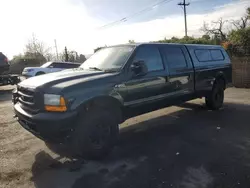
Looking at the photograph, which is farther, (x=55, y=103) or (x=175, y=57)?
(x=175, y=57)

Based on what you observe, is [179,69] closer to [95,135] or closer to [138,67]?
[138,67]

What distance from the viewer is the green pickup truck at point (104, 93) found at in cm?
422

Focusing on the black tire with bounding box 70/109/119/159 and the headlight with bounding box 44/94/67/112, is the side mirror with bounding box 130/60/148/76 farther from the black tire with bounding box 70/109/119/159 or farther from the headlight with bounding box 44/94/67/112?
the headlight with bounding box 44/94/67/112

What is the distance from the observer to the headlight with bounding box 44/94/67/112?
13.6 ft

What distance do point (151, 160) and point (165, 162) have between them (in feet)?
0.80

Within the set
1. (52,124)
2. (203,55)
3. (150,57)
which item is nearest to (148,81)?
(150,57)

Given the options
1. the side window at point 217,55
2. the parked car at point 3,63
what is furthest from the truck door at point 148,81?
the parked car at point 3,63

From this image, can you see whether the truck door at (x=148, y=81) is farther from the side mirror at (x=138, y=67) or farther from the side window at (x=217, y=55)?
the side window at (x=217, y=55)

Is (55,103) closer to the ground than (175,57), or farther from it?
closer to the ground

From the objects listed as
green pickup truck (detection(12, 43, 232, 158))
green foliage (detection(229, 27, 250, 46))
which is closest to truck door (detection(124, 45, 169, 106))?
green pickup truck (detection(12, 43, 232, 158))

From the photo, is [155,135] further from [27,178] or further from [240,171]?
[27,178]

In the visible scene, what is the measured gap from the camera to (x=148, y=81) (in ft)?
18.1

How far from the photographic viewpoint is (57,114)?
4.14 m

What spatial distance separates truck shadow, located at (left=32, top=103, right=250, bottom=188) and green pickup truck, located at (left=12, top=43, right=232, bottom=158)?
0.44 meters
